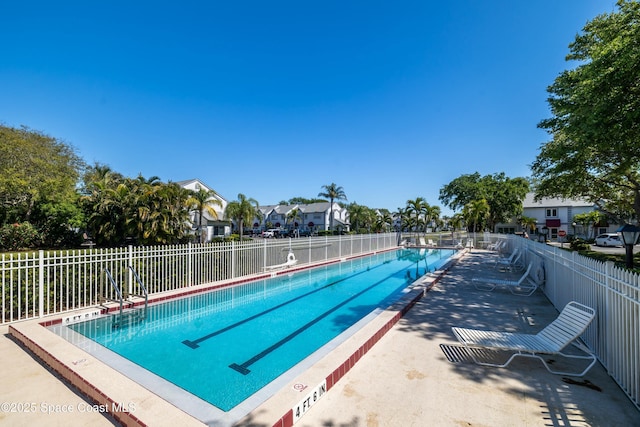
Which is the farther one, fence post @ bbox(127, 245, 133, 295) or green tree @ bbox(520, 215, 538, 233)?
green tree @ bbox(520, 215, 538, 233)

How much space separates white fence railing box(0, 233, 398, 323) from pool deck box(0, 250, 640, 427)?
1.32 metres

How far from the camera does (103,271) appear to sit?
7.40m

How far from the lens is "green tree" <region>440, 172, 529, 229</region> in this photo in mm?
39812

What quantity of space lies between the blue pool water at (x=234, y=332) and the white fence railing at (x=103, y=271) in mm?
918

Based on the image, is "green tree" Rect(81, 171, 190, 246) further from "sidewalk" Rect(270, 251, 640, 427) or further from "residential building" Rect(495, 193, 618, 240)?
"residential building" Rect(495, 193, 618, 240)

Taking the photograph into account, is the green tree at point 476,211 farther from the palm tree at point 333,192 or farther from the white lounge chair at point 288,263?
the white lounge chair at point 288,263

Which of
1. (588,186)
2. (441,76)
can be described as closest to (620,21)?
(441,76)

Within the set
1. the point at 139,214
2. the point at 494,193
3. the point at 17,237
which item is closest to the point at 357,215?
the point at 494,193

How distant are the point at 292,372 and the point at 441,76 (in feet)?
52.3

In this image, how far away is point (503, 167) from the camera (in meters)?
44.2

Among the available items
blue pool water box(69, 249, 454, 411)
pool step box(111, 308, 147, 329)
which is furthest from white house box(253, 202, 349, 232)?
pool step box(111, 308, 147, 329)

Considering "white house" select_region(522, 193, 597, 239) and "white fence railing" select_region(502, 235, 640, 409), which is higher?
"white house" select_region(522, 193, 597, 239)

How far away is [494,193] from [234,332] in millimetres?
44944

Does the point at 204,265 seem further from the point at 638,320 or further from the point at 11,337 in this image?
the point at 638,320
